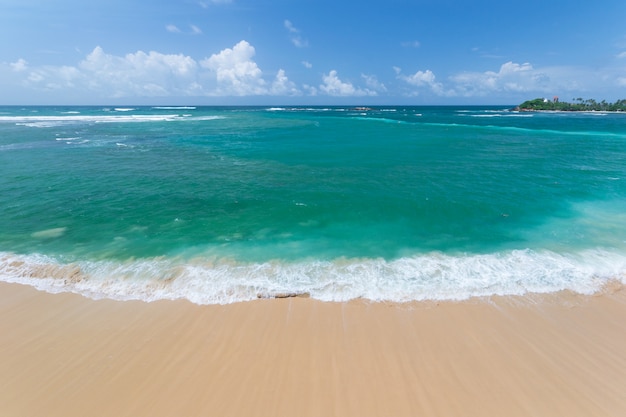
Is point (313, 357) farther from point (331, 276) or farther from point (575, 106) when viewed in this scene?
point (575, 106)

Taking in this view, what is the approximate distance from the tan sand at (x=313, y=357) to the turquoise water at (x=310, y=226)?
94 centimetres

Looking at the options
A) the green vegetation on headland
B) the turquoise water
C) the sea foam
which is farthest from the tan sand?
the green vegetation on headland

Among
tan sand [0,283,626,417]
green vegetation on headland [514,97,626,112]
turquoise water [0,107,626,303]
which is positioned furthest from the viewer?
green vegetation on headland [514,97,626,112]

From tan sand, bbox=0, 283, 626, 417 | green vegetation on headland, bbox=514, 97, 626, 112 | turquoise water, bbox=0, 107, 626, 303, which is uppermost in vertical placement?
green vegetation on headland, bbox=514, 97, 626, 112

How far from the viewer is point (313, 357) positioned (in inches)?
317

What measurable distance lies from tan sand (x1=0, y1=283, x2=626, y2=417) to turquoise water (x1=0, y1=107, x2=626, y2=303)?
3.10 feet

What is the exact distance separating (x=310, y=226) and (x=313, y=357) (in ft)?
27.7

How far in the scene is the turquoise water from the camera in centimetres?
1123

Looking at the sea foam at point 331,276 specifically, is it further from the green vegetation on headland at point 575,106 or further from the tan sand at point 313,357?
the green vegetation on headland at point 575,106

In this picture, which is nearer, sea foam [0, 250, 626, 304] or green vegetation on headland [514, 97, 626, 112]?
sea foam [0, 250, 626, 304]

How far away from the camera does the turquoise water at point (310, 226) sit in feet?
36.8

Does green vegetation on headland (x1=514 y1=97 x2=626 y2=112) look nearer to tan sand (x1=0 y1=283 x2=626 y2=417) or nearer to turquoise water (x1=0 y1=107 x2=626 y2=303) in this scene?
turquoise water (x1=0 y1=107 x2=626 y2=303)

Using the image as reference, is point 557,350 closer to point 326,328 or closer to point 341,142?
point 326,328

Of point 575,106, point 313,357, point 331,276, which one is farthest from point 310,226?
point 575,106
